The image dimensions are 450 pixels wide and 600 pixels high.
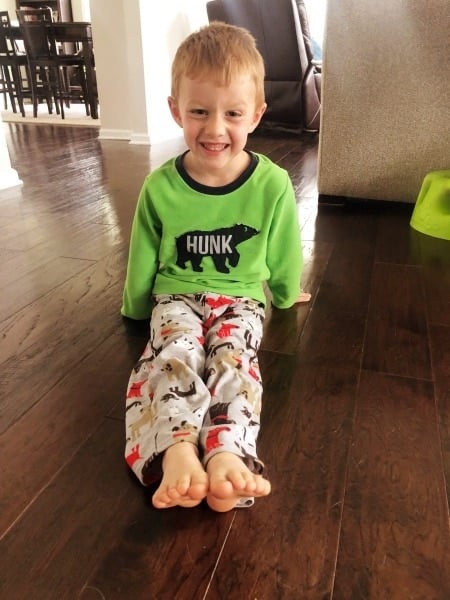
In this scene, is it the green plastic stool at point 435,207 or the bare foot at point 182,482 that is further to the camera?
the green plastic stool at point 435,207

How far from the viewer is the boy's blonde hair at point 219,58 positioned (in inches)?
31.9

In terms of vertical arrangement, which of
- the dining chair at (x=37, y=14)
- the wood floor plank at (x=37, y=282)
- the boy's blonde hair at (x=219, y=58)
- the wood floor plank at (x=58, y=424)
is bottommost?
the wood floor plank at (x=37, y=282)

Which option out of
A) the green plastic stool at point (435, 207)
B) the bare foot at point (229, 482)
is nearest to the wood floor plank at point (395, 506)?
the bare foot at point (229, 482)

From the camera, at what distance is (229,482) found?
0.58m

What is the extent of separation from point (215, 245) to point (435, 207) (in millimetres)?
982

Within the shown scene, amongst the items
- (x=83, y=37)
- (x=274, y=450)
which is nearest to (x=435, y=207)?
(x=274, y=450)

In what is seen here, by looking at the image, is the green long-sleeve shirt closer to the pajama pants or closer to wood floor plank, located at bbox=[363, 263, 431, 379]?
the pajama pants

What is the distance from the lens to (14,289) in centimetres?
127

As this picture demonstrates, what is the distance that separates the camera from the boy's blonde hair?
810 millimetres

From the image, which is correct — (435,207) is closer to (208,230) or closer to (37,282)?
(208,230)

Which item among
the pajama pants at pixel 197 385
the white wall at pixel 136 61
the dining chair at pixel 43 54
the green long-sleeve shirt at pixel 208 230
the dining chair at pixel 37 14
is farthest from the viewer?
the dining chair at pixel 37 14

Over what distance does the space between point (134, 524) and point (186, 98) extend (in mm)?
643

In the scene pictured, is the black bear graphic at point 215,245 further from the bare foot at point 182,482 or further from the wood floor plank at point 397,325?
the bare foot at point 182,482

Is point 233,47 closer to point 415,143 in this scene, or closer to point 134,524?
point 134,524
